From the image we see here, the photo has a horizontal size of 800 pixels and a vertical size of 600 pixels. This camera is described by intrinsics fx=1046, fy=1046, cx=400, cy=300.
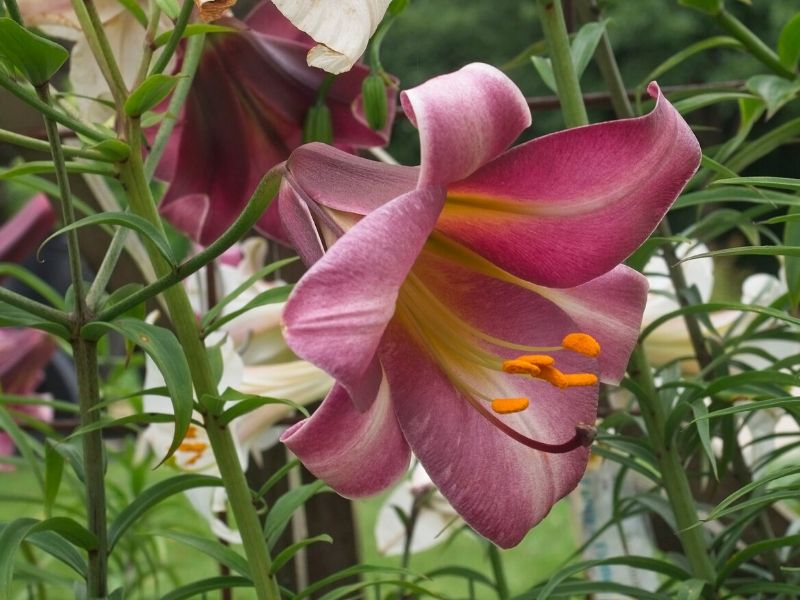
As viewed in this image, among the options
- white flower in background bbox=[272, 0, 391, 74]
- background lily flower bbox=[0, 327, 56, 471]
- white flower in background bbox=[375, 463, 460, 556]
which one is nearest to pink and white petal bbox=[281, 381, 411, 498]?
white flower in background bbox=[272, 0, 391, 74]

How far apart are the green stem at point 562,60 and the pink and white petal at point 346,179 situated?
0.61 feet

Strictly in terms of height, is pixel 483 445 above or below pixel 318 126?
below

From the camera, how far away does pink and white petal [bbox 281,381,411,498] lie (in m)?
0.34

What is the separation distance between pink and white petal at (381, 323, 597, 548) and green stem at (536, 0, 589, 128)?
0.63ft

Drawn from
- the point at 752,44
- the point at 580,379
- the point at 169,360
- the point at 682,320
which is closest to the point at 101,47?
the point at 169,360

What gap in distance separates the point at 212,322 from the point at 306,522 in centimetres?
48

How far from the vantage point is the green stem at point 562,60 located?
0.52m

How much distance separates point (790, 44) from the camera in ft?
1.89

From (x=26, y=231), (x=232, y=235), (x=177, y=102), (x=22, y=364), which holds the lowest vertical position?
(x=232, y=235)

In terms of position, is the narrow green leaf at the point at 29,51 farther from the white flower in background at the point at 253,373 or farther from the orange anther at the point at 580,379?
the white flower in background at the point at 253,373

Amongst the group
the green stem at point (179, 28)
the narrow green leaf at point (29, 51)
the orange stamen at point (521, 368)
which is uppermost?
the green stem at point (179, 28)

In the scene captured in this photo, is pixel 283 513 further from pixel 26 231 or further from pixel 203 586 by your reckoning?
pixel 26 231

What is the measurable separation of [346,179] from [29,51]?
12cm

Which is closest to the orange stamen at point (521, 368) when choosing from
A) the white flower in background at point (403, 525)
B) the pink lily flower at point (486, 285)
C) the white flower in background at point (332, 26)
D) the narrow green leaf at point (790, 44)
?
the pink lily flower at point (486, 285)
